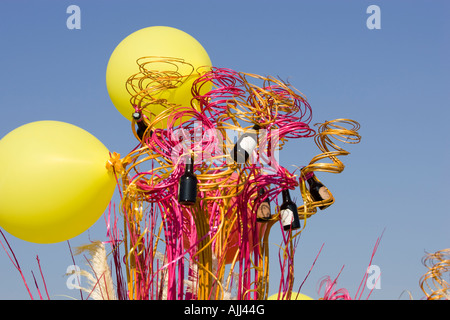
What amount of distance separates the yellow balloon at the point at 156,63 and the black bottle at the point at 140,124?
29cm

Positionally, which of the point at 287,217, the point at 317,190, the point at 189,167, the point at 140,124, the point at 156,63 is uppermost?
the point at 156,63

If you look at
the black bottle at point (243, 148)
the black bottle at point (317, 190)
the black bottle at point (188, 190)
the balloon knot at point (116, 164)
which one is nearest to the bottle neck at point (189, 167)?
the black bottle at point (188, 190)

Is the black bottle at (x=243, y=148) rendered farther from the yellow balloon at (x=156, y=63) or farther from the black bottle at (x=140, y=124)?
the yellow balloon at (x=156, y=63)

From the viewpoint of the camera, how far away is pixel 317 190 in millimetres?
3629

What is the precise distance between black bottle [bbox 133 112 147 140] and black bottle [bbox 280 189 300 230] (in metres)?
0.90

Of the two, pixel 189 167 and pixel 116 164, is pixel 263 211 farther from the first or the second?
pixel 116 164

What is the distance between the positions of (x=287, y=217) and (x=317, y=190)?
27 cm

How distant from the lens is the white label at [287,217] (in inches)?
137

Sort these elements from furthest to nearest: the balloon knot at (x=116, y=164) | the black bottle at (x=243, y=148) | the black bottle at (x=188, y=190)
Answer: the balloon knot at (x=116, y=164) < the black bottle at (x=243, y=148) < the black bottle at (x=188, y=190)

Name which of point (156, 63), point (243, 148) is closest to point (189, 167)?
point (243, 148)
